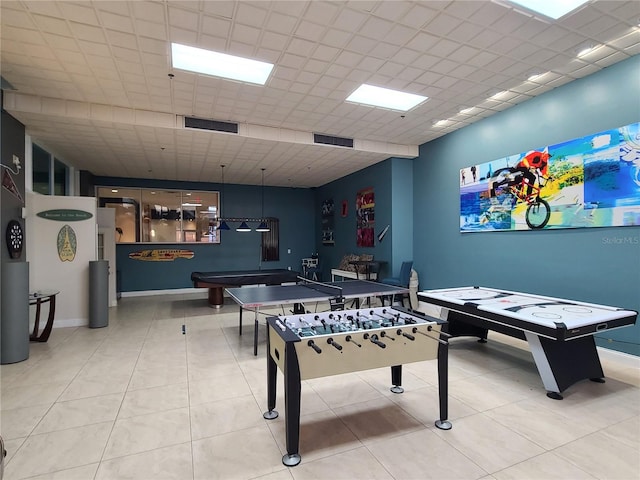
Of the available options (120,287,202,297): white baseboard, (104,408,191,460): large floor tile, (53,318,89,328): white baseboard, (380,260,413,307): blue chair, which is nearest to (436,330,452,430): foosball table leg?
(104,408,191,460): large floor tile

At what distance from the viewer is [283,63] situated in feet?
11.8

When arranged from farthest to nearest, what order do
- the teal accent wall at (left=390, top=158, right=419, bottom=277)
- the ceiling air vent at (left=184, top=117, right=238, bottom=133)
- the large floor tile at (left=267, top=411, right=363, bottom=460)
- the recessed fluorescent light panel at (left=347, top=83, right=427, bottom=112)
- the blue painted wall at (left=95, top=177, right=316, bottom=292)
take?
1. the blue painted wall at (left=95, top=177, right=316, bottom=292)
2. the teal accent wall at (left=390, top=158, right=419, bottom=277)
3. the ceiling air vent at (left=184, top=117, right=238, bottom=133)
4. the recessed fluorescent light panel at (left=347, top=83, right=427, bottom=112)
5. the large floor tile at (left=267, top=411, right=363, bottom=460)

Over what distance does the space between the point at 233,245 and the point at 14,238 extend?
579 cm

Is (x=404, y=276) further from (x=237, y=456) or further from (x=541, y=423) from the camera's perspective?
(x=237, y=456)

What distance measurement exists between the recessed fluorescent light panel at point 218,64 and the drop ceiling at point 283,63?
11 centimetres

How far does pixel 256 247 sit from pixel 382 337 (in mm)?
8316

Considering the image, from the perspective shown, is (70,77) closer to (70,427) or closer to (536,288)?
(70,427)

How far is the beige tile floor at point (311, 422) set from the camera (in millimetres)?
2039

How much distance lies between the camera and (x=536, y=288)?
4586 millimetres

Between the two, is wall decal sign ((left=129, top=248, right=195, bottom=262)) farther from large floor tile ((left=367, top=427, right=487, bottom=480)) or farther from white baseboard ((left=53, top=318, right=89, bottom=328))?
large floor tile ((left=367, top=427, right=487, bottom=480))

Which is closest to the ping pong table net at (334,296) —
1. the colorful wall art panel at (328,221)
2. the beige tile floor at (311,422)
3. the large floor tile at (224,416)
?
the beige tile floor at (311,422)

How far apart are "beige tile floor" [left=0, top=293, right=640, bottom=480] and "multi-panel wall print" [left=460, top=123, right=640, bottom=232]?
5.94 ft

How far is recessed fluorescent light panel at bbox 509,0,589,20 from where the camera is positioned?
2.77 metres

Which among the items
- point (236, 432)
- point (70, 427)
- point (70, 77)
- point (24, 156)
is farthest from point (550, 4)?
point (24, 156)
